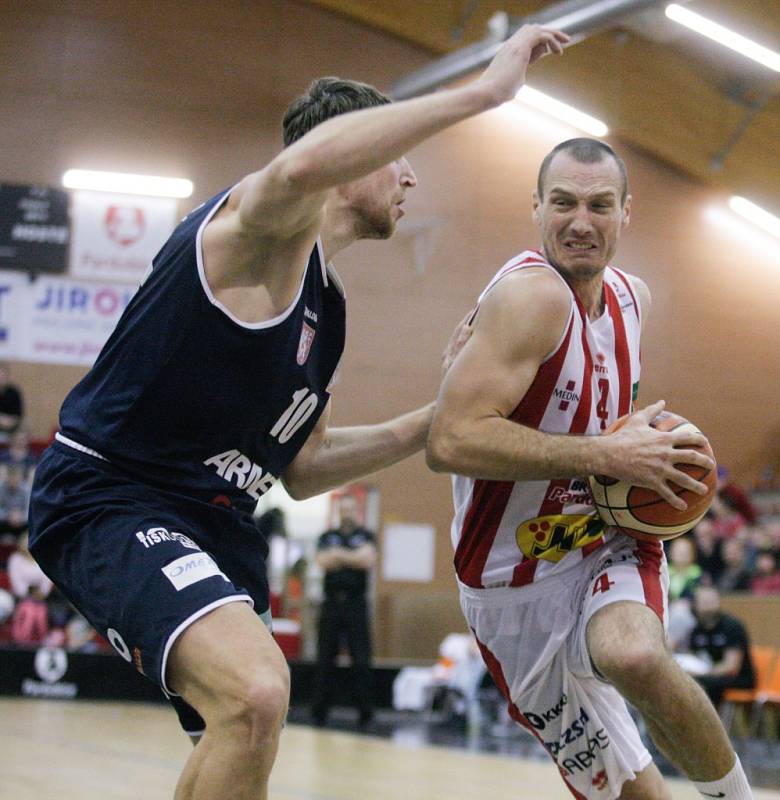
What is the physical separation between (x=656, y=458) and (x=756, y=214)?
48.6ft

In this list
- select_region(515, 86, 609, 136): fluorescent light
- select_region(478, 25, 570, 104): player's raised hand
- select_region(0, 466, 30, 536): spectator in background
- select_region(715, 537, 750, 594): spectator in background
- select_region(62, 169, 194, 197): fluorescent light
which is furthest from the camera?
select_region(515, 86, 609, 136): fluorescent light

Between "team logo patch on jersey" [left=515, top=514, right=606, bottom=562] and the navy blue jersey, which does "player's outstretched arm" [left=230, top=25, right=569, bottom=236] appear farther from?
"team logo patch on jersey" [left=515, top=514, right=606, bottom=562]

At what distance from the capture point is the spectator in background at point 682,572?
10.2 meters

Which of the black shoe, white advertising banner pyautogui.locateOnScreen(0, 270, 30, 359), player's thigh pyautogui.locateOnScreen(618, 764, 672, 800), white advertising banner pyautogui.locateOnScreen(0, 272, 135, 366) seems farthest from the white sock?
white advertising banner pyautogui.locateOnScreen(0, 270, 30, 359)

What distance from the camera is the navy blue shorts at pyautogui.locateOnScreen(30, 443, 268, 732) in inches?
105

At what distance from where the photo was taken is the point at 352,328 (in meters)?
16.2

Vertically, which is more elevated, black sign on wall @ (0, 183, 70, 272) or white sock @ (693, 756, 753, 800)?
black sign on wall @ (0, 183, 70, 272)

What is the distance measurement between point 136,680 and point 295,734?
2952 millimetres

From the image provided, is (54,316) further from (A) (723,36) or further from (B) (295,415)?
(B) (295,415)

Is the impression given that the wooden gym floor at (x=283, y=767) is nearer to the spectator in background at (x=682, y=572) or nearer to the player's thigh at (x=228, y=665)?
the spectator in background at (x=682, y=572)

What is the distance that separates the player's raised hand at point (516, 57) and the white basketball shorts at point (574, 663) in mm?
1445

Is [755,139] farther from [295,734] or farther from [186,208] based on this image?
[295,734]

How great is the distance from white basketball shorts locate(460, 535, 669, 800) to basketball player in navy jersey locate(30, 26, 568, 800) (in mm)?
833

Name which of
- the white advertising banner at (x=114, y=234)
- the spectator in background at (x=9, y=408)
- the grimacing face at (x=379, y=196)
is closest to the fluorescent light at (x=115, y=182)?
the white advertising banner at (x=114, y=234)
